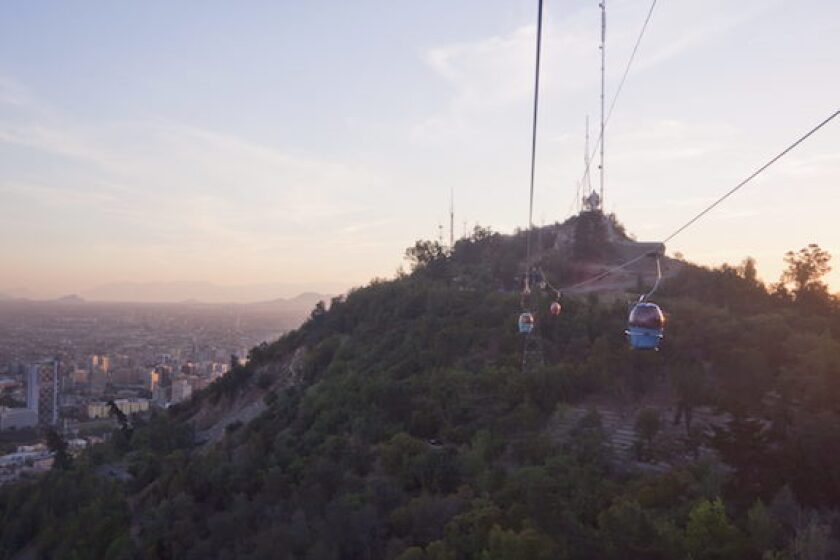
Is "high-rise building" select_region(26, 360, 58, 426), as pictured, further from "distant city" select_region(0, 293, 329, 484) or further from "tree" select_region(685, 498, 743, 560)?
"tree" select_region(685, 498, 743, 560)

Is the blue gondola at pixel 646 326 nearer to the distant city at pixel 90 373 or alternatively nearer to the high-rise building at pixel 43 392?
the distant city at pixel 90 373

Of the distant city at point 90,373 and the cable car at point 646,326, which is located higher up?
the cable car at point 646,326

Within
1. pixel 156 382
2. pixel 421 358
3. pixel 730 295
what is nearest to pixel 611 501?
pixel 421 358

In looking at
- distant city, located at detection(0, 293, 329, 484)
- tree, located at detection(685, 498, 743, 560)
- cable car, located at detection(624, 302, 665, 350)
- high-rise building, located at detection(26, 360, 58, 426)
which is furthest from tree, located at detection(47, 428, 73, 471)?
high-rise building, located at detection(26, 360, 58, 426)

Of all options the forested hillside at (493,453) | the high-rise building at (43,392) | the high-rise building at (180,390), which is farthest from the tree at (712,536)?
the high-rise building at (43,392)

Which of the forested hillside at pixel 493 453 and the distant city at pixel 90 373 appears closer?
the forested hillside at pixel 493 453

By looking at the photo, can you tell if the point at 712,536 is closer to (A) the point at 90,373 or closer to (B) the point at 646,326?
(B) the point at 646,326

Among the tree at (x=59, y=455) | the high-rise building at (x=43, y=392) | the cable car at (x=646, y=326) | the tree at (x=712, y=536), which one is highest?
the cable car at (x=646, y=326)
